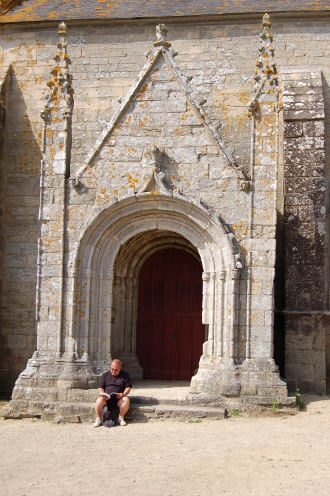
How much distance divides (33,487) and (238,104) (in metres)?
8.86

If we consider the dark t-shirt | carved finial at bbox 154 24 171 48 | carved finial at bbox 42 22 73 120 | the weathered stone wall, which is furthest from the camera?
the weathered stone wall

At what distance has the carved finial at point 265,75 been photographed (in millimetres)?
10141

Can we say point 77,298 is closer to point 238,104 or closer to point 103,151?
point 103,151

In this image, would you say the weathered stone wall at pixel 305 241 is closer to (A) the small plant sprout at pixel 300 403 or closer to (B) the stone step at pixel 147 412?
(A) the small plant sprout at pixel 300 403

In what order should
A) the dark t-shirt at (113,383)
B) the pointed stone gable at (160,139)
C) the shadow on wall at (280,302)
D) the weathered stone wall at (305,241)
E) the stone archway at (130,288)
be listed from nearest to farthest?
the dark t-shirt at (113,383), the pointed stone gable at (160,139), the stone archway at (130,288), the weathered stone wall at (305,241), the shadow on wall at (280,302)

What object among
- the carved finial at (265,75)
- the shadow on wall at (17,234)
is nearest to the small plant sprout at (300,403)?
the carved finial at (265,75)

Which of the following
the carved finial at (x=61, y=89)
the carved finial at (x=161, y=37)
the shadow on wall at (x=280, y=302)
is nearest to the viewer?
the carved finial at (x=161, y=37)

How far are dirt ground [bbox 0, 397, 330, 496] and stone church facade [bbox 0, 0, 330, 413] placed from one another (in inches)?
29.6

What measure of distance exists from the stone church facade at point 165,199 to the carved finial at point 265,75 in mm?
23

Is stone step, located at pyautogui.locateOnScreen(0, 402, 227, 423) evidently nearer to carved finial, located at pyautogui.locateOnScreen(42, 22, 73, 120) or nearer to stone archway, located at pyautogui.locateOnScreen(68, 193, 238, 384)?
stone archway, located at pyautogui.locateOnScreen(68, 193, 238, 384)

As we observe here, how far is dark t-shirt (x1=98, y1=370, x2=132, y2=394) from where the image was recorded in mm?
9305

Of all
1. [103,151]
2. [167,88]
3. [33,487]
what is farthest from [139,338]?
[33,487]

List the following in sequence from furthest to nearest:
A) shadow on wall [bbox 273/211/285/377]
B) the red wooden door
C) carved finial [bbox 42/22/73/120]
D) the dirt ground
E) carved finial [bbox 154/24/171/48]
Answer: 1. the red wooden door
2. shadow on wall [bbox 273/211/285/377]
3. carved finial [bbox 42/22/73/120]
4. carved finial [bbox 154/24/171/48]
5. the dirt ground

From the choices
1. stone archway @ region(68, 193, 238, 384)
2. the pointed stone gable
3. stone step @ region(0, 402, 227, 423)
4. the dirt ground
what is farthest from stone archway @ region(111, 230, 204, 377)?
the dirt ground
